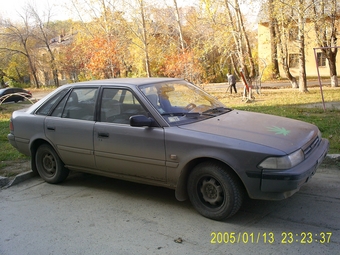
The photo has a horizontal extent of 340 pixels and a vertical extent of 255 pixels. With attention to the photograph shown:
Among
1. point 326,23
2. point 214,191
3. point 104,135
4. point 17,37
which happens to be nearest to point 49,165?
point 104,135

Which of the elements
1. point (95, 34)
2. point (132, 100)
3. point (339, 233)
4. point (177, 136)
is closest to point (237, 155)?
point (177, 136)

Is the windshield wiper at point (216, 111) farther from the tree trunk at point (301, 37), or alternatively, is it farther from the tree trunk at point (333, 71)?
the tree trunk at point (333, 71)

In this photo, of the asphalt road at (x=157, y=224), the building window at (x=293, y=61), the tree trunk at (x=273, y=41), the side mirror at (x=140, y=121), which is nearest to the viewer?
the asphalt road at (x=157, y=224)

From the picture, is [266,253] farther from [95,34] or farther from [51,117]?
[95,34]

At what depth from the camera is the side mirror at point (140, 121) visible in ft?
13.9

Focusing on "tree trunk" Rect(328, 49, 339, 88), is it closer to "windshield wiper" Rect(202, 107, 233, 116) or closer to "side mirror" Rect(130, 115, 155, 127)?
"windshield wiper" Rect(202, 107, 233, 116)

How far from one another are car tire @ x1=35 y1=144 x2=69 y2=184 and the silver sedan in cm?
2

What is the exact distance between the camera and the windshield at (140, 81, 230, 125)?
450 cm

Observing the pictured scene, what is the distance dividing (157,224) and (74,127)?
195cm

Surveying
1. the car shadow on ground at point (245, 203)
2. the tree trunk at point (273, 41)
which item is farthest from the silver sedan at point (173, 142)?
the tree trunk at point (273, 41)

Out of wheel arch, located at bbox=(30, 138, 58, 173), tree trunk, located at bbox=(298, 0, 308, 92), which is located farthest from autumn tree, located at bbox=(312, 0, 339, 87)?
wheel arch, located at bbox=(30, 138, 58, 173)

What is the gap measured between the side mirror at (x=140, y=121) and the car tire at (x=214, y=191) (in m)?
0.80

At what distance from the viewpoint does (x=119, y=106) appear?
4.84m

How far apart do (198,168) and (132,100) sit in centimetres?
133
